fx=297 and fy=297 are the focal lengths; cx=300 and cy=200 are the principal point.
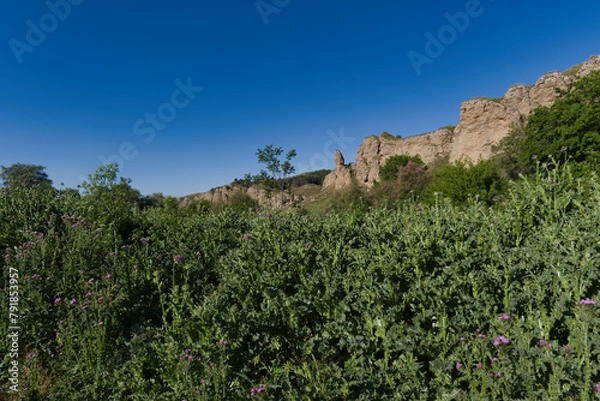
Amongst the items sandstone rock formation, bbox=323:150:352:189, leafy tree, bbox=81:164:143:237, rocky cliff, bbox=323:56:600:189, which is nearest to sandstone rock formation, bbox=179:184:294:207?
leafy tree, bbox=81:164:143:237

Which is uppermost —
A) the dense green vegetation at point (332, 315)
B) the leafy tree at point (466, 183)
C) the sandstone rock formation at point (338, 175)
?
the sandstone rock formation at point (338, 175)

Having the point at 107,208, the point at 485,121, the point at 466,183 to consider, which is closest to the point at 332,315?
the point at 107,208

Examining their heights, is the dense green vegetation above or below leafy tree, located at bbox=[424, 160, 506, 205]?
below

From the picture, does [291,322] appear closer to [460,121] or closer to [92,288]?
[92,288]

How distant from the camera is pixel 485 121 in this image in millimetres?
52094

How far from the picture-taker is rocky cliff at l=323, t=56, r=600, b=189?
45.6m

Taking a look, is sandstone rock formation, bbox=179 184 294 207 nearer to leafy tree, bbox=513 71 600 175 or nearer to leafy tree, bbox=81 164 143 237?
leafy tree, bbox=81 164 143 237

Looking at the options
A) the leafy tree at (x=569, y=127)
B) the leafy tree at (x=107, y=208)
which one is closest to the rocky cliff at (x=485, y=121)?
the leafy tree at (x=569, y=127)

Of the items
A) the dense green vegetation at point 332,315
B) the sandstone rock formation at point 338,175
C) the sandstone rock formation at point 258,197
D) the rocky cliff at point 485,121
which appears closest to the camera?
the dense green vegetation at point 332,315

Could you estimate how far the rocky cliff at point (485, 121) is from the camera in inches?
1794

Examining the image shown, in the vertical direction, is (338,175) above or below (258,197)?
above

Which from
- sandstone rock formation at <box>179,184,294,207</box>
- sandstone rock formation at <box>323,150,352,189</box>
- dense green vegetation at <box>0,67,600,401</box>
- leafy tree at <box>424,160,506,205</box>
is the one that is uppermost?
sandstone rock formation at <box>323,150,352,189</box>

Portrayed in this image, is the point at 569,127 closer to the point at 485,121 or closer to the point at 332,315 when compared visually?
the point at 485,121

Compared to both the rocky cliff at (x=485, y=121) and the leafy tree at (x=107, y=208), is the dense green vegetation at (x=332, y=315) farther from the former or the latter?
the rocky cliff at (x=485, y=121)
